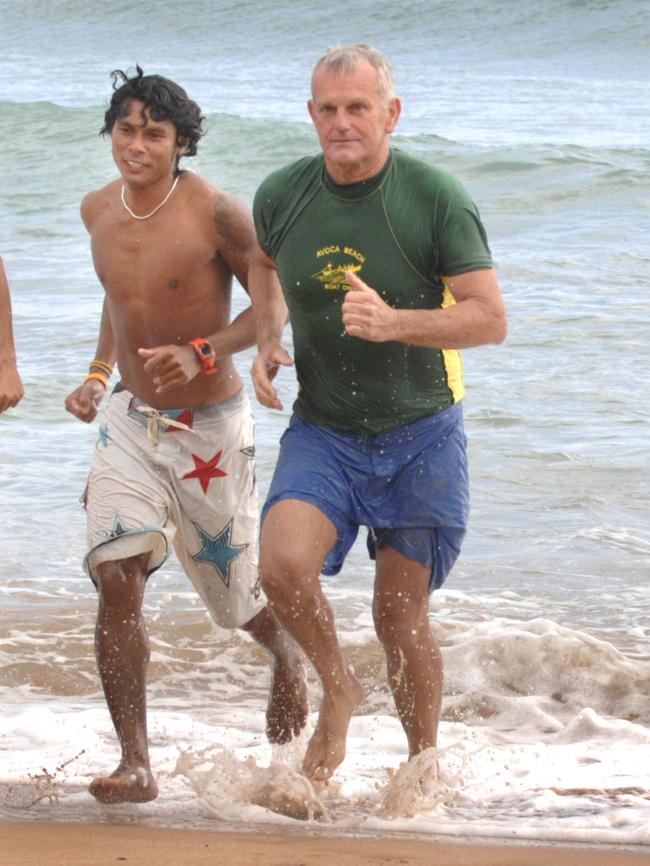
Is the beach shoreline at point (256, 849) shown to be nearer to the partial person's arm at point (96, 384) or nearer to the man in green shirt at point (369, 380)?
the man in green shirt at point (369, 380)

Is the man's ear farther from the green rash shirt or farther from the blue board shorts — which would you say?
the blue board shorts

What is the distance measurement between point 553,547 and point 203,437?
10.9ft

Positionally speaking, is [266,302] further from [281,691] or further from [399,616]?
[281,691]

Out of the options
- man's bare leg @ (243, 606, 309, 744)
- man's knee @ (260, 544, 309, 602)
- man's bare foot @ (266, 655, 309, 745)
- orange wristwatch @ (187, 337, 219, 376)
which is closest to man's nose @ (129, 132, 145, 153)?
orange wristwatch @ (187, 337, 219, 376)

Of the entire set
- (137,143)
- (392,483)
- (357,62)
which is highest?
(357,62)

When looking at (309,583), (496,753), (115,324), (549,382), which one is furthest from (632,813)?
(549,382)

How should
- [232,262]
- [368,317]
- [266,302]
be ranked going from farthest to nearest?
[232,262] < [266,302] < [368,317]

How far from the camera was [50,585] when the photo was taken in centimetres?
722

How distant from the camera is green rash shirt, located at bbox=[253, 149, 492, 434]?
4234 mm

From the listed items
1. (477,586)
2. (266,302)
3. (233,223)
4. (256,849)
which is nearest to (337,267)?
(266,302)

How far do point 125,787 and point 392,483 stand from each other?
3.83 ft

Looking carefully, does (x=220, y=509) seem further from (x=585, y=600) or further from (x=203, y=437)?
(x=585, y=600)

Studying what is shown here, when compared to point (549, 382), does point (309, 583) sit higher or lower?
higher

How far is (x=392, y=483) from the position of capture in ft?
14.6
